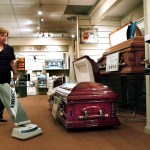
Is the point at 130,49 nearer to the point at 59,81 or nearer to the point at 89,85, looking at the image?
the point at 89,85

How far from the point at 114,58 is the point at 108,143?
1699mm

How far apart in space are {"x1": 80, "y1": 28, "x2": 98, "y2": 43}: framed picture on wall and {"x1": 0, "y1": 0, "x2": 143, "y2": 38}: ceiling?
1.61 feet

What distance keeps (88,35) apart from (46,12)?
131cm

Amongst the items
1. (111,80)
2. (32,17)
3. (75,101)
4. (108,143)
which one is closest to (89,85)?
(75,101)

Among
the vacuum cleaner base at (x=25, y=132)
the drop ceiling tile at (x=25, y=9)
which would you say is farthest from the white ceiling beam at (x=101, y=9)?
the vacuum cleaner base at (x=25, y=132)

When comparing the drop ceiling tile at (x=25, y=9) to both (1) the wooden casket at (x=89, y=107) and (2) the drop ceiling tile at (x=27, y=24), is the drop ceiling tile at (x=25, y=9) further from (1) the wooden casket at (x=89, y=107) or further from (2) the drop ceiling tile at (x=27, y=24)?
(1) the wooden casket at (x=89, y=107)

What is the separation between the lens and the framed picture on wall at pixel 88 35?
5902 mm

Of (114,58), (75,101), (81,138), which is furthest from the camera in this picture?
(114,58)

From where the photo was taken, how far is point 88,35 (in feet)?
19.4

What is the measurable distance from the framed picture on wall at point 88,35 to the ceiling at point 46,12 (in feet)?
1.61

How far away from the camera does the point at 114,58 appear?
3.60 metres

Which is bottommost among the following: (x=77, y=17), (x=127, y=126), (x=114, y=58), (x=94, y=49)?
(x=127, y=126)

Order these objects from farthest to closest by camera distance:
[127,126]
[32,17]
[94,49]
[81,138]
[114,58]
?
[32,17], [94,49], [114,58], [127,126], [81,138]

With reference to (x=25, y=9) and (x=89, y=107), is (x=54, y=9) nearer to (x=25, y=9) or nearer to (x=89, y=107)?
(x=25, y=9)
